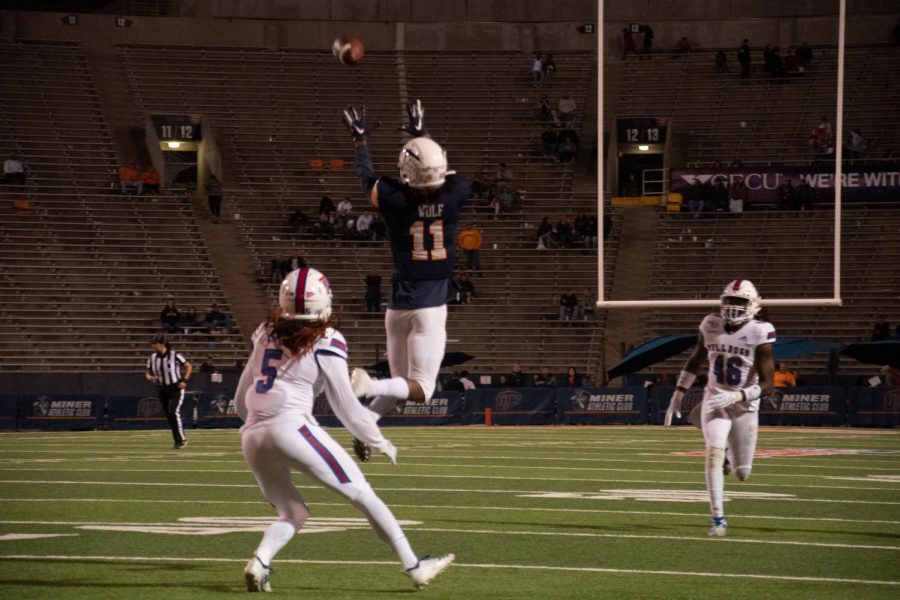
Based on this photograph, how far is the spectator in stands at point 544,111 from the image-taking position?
3866 cm

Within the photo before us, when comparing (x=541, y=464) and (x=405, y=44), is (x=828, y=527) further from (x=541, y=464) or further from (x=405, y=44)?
(x=405, y=44)

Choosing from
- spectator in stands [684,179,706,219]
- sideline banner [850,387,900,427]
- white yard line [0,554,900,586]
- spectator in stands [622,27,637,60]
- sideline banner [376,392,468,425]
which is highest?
spectator in stands [622,27,637,60]

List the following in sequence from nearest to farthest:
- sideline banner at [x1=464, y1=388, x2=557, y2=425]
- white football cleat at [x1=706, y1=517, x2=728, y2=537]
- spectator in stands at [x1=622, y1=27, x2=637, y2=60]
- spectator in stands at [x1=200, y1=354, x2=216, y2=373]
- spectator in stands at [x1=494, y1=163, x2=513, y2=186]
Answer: white football cleat at [x1=706, y1=517, x2=728, y2=537]
sideline banner at [x1=464, y1=388, x2=557, y2=425]
spectator in stands at [x1=200, y1=354, x2=216, y2=373]
spectator in stands at [x1=494, y1=163, x2=513, y2=186]
spectator in stands at [x1=622, y1=27, x2=637, y2=60]

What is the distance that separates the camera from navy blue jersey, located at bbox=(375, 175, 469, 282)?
8.71 m

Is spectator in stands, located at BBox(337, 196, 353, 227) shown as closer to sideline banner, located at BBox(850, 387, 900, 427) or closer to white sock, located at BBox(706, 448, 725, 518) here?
sideline banner, located at BBox(850, 387, 900, 427)

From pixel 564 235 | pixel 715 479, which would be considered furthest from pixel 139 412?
pixel 715 479

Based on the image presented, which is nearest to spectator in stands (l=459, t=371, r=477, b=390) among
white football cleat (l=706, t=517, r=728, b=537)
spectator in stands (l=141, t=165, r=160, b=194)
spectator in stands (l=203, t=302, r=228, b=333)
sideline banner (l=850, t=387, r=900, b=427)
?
spectator in stands (l=203, t=302, r=228, b=333)

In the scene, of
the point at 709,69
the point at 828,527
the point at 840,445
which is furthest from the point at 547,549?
the point at 709,69

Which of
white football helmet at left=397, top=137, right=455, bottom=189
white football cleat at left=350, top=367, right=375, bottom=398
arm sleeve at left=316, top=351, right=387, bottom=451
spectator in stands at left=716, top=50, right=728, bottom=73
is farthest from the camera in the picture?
spectator in stands at left=716, top=50, right=728, bottom=73

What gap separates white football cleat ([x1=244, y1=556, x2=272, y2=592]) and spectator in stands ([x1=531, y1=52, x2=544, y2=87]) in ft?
109

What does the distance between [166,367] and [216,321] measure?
1088 cm

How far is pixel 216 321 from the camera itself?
3209 centimetres

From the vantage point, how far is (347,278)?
113 ft

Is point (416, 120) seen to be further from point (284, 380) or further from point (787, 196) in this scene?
point (787, 196)
